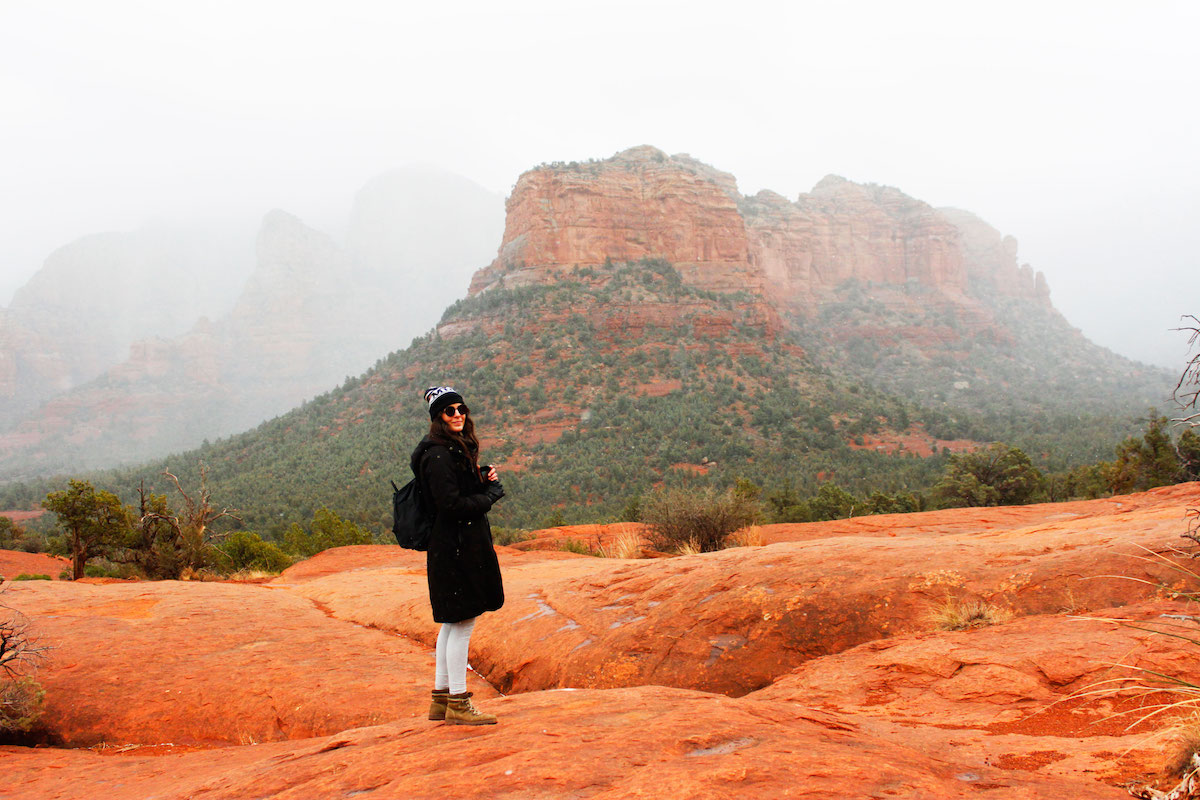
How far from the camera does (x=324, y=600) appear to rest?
33.2 ft

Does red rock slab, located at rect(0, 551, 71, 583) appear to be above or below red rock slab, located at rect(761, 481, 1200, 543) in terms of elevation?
below

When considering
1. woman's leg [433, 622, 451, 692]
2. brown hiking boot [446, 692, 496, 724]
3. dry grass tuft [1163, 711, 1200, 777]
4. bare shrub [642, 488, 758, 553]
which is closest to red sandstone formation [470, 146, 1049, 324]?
bare shrub [642, 488, 758, 553]

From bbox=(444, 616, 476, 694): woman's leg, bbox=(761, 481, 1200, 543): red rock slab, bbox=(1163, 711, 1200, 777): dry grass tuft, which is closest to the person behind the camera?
bbox=(1163, 711, 1200, 777): dry grass tuft

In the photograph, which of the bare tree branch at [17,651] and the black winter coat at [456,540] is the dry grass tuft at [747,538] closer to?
the black winter coat at [456,540]

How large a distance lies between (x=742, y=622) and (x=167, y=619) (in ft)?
21.8

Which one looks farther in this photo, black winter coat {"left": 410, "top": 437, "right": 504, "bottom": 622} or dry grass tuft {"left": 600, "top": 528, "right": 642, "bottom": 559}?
dry grass tuft {"left": 600, "top": 528, "right": 642, "bottom": 559}

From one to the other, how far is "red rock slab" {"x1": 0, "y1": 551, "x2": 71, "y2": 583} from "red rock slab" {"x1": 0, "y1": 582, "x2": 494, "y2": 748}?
13585mm

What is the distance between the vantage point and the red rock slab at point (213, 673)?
5.46m

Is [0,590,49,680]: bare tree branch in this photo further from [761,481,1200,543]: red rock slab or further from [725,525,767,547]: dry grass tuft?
[761,481,1200,543]: red rock slab

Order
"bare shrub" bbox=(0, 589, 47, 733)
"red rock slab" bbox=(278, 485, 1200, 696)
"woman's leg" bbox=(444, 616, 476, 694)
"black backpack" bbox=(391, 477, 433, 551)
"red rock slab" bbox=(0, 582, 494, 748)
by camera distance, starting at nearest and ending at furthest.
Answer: "woman's leg" bbox=(444, 616, 476, 694)
"black backpack" bbox=(391, 477, 433, 551)
"bare shrub" bbox=(0, 589, 47, 733)
"red rock slab" bbox=(0, 582, 494, 748)
"red rock slab" bbox=(278, 485, 1200, 696)

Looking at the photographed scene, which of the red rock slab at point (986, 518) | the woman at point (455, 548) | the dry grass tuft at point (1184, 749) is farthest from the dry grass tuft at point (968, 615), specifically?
the red rock slab at point (986, 518)

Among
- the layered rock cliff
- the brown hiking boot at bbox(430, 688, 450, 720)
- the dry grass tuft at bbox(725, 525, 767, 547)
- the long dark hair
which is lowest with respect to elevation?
the dry grass tuft at bbox(725, 525, 767, 547)

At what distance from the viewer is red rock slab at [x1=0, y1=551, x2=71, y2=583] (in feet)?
62.0

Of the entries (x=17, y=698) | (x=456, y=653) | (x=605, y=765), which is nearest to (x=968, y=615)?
(x=605, y=765)
